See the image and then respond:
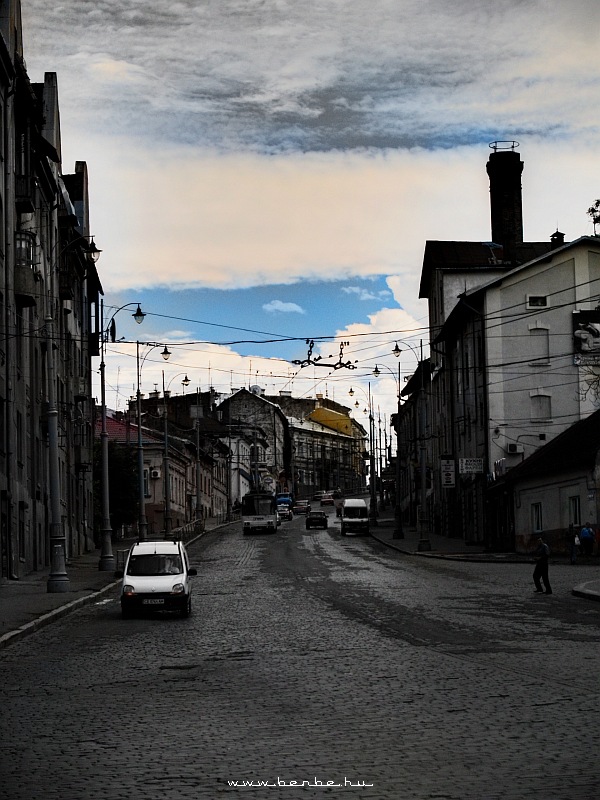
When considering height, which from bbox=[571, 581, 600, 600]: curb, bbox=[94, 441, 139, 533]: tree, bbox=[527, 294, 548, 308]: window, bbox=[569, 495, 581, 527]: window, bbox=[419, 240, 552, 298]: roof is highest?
bbox=[419, 240, 552, 298]: roof

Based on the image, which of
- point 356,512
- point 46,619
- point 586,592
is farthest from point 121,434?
point 46,619

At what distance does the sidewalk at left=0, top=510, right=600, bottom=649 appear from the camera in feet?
82.1

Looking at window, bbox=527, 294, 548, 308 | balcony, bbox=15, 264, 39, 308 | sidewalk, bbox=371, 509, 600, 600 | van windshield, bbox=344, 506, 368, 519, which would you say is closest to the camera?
sidewalk, bbox=371, 509, 600, 600

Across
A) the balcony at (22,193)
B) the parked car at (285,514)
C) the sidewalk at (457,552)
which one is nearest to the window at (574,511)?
the sidewalk at (457,552)

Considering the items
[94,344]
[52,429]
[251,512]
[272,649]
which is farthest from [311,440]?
[272,649]

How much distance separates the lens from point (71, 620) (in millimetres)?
26875

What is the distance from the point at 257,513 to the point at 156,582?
183 feet

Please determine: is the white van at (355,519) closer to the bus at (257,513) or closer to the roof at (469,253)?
the bus at (257,513)

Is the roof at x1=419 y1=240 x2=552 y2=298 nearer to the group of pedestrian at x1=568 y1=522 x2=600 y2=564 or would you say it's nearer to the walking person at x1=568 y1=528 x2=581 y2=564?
the group of pedestrian at x1=568 y1=522 x2=600 y2=564

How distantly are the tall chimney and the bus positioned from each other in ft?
74.9

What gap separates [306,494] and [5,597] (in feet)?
475

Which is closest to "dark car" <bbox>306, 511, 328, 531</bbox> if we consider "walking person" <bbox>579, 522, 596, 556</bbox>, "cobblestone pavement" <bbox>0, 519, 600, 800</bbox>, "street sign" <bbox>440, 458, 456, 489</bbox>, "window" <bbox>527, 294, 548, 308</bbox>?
"street sign" <bbox>440, 458, 456, 489</bbox>

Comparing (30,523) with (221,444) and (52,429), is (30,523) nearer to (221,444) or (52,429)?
(52,429)

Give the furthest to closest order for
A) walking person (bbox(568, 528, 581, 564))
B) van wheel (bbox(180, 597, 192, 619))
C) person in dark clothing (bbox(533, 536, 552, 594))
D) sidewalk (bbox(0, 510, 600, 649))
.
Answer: walking person (bbox(568, 528, 581, 564)) → person in dark clothing (bbox(533, 536, 552, 594)) → van wheel (bbox(180, 597, 192, 619)) → sidewalk (bbox(0, 510, 600, 649))
